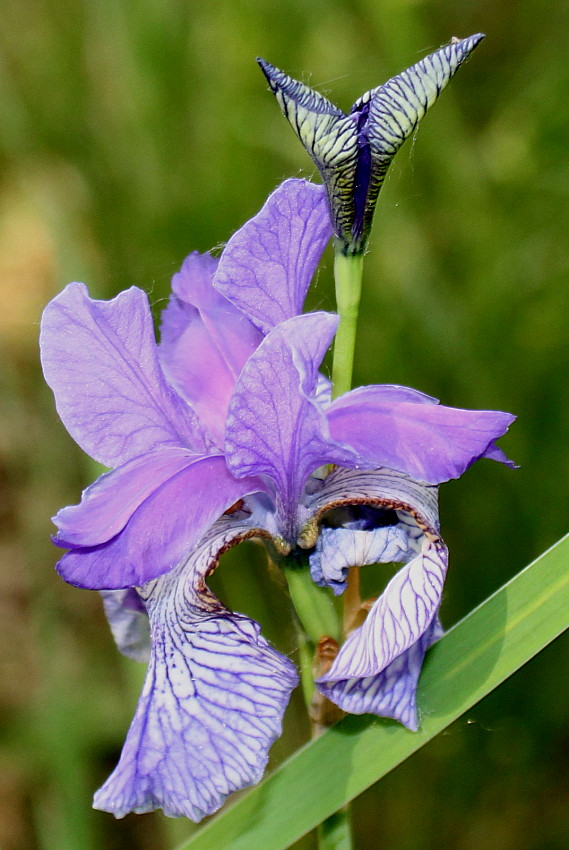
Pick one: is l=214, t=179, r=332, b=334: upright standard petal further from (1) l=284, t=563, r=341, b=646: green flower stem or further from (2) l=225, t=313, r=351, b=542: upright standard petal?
(1) l=284, t=563, r=341, b=646: green flower stem

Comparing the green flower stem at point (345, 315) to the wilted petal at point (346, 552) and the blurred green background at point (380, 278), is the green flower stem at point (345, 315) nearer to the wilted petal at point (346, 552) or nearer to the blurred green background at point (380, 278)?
the wilted petal at point (346, 552)

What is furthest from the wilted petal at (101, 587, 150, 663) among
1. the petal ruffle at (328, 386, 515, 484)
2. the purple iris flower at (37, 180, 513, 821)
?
the petal ruffle at (328, 386, 515, 484)

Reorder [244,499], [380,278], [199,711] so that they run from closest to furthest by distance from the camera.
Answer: [199,711] < [244,499] < [380,278]

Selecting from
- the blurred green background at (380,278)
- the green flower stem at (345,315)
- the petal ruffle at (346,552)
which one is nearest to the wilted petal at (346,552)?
the petal ruffle at (346,552)

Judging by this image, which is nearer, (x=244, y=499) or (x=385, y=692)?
(x=385, y=692)

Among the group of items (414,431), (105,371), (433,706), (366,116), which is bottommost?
(433,706)

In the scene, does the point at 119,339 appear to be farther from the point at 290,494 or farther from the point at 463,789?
the point at 463,789

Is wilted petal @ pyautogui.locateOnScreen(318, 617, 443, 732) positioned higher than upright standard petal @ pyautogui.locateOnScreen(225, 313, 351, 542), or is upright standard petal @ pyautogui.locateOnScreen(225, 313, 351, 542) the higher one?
upright standard petal @ pyautogui.locateOnScreen(225, 313, 351, 542)

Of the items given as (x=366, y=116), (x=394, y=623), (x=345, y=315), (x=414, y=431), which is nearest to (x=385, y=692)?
(x=394, y=623)

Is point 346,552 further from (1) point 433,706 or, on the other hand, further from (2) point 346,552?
(1) point 433,706
